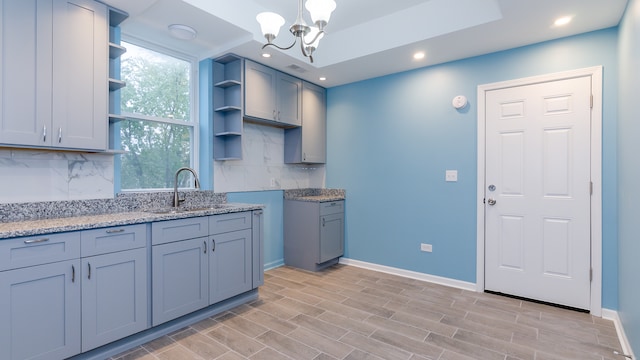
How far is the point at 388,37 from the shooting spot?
3.15 m

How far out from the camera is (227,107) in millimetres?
3252

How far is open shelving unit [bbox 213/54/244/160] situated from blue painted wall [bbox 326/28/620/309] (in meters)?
1.54

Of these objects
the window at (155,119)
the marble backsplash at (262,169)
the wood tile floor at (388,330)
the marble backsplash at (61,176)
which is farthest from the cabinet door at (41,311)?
the marble backsplash at (262,169)

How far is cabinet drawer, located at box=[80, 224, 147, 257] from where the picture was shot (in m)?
1.93

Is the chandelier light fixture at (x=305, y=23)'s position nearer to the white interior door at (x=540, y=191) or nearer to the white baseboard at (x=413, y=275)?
the white interior door at (x=540, y=191)

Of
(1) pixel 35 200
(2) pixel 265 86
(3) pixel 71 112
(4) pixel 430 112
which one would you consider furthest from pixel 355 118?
(1) pixel 35 200

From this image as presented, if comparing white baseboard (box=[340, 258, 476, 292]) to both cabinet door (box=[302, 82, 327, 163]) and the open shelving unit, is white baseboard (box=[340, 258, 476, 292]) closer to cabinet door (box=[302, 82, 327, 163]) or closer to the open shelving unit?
cabinet door (box=[302, 82, 327, 163])

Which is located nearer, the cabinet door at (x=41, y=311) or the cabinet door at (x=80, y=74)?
the cabinet door at (x=41, y=311)

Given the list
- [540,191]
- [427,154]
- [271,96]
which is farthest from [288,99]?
[540,191]

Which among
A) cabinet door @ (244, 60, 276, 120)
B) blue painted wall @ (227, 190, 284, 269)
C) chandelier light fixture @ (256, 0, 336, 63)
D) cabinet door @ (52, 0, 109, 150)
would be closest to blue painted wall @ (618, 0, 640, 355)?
chandelier light fixture @ (256, 0, 336, 63)

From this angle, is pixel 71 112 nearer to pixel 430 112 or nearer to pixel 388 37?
pixel 388 37

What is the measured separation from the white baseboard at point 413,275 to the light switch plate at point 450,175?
111 cm

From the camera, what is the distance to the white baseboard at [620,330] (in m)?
2.09

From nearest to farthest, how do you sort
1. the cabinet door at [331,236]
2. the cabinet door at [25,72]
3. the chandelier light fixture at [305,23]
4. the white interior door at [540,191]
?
the chandelier light fixture at [305,23] < the cabinet door at [25,72] < the white interior door at [540,191] < the cabinet door at [331,236]
